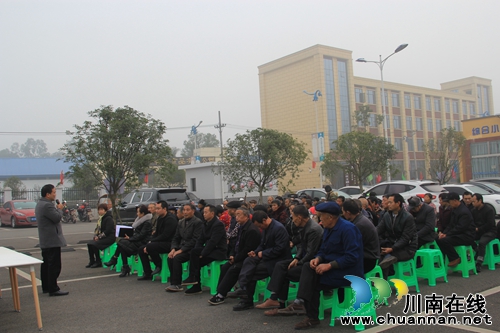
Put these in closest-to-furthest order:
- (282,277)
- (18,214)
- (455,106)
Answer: (282,277)
(18,214)
(455,106)

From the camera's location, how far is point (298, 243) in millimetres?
7484

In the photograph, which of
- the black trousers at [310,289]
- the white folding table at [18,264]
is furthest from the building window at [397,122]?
the white folding table at [18,264]

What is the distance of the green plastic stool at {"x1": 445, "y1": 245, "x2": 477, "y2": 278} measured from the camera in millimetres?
8078

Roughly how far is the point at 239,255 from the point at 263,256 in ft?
1.68

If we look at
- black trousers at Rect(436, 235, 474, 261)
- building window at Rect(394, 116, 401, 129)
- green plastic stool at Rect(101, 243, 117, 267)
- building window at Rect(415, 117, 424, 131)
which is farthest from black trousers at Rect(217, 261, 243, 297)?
building window at Rect(415, 117, 424, 131)

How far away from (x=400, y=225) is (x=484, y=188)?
15.2m

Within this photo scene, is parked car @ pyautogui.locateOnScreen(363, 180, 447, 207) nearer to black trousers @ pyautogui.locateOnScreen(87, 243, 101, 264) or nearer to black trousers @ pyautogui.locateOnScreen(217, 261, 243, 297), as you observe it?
black trousers @ pyautogui.locateOnScreen(87, 243, 101, 264)

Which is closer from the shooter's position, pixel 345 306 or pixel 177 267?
pixel 345 306

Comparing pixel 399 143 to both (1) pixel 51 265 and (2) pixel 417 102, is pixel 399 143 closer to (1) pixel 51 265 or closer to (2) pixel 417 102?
(2) pixel 417 102

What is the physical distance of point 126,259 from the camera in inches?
381

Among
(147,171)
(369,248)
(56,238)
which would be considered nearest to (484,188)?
(147,171)

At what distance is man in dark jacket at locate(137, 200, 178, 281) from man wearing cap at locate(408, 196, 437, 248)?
4.42m

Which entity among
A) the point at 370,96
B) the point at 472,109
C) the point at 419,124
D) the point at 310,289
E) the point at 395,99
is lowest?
the point at 310,289

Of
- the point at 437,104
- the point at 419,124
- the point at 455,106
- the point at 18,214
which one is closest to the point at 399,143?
the point at 419,124
